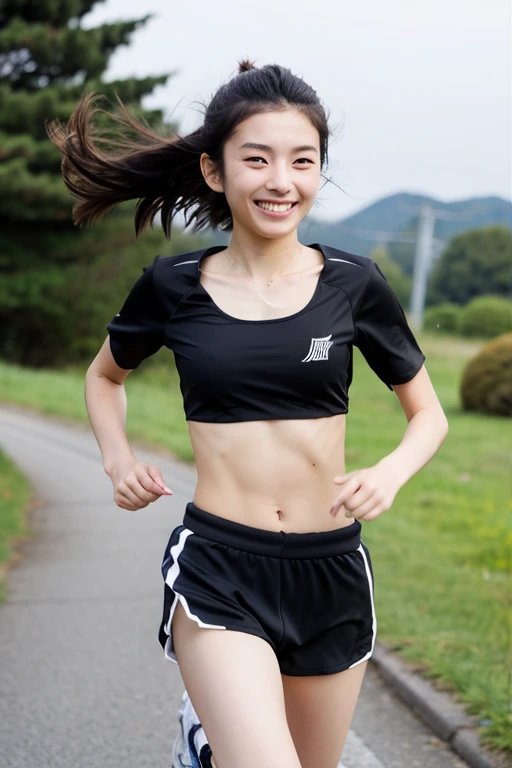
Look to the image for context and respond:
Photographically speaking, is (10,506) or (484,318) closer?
(10,506)

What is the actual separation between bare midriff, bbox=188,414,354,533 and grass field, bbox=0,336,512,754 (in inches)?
80.5

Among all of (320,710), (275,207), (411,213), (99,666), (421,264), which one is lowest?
(421,264)

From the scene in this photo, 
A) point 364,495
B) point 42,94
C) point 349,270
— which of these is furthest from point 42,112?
point 364,495

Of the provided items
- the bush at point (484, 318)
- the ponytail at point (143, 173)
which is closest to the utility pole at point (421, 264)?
the bush at point (484, 318)

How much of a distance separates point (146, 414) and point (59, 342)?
12920mm

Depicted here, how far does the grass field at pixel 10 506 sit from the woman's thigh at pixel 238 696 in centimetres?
471

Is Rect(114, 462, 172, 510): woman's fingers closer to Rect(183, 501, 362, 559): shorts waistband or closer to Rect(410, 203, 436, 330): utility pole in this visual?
Rect(183, 501, 362, 559): shorts waistband

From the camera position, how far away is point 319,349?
8.87ft

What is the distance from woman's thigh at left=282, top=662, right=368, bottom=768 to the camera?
9.03ft

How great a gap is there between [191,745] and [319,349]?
109 cm

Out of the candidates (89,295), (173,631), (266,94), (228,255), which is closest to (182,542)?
(173,631)

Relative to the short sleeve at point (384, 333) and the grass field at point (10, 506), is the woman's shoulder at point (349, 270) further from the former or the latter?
the grass field at point (10, 506)

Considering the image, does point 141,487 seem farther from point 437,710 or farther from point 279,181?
point 437,710

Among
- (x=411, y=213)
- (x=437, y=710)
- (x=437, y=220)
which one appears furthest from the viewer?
(x=411, y=213)
